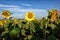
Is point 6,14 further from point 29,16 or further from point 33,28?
point 33,28

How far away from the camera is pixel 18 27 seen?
3623 millimetres

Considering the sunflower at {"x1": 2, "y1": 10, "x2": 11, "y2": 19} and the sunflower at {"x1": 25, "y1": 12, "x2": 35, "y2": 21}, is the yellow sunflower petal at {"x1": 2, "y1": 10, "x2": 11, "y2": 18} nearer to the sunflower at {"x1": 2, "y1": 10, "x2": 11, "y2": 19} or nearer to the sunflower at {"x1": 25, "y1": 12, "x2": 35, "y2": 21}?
the sunflower at {"x1": 2, "y1": 10, "x2": 11, "y2": 19}

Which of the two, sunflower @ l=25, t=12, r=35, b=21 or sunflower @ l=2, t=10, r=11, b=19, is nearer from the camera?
sunflower @ l=25, t=12, r=35, b=21

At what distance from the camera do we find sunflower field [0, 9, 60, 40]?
11.4 feet

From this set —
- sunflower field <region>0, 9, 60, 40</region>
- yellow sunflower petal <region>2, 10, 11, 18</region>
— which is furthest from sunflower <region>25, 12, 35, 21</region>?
yellow sunflower petal <region>2, 10, 11, 18</region>

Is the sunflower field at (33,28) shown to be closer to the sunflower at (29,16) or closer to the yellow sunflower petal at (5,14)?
the sunflower at (29,16)

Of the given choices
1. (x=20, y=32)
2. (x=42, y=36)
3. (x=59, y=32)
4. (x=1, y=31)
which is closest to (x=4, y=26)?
(x=1, y=31)

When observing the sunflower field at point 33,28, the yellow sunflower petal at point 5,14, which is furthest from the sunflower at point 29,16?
the yellow sunflower petal at point 5,14

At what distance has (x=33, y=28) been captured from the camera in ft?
11.5

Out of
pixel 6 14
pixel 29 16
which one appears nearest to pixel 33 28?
pixel 29 16

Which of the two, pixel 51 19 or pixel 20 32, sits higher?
pixel 51 19

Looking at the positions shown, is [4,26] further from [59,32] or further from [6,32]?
[59,32]

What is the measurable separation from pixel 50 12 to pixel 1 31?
98cm

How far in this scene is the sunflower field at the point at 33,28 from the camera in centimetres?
349
